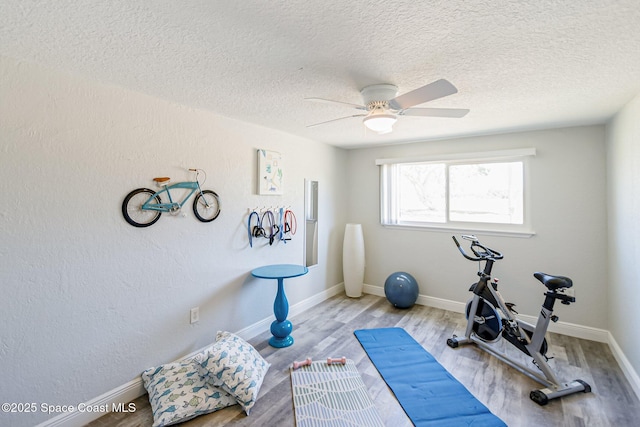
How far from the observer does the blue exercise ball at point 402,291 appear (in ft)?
12.0

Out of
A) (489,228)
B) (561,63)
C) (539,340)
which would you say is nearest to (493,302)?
(539,340)

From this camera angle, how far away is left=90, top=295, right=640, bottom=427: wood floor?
1850 mm

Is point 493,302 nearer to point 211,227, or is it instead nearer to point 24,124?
point 211,227

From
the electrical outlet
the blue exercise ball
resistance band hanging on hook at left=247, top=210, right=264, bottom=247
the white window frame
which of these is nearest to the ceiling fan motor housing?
resistance band hanging on hook at left=247, top=210, right=264, bottom=247

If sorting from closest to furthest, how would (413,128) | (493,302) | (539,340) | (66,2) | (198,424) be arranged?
(66,2) < (198,424) < (539,340) < (493,302) < (413,128)

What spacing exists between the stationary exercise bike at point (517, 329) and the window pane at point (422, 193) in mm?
1294

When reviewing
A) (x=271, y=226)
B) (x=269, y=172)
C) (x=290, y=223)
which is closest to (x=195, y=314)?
(x=271, y=226)

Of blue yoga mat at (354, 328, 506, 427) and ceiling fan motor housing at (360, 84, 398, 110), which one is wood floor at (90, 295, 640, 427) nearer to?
blue yoga mat at (354, 328, 506, 427)

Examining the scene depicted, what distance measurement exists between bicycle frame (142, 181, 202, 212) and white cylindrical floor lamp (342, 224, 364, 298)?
2310mm

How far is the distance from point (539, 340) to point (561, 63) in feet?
6.40

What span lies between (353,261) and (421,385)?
2060mm

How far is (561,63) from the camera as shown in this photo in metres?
1.65

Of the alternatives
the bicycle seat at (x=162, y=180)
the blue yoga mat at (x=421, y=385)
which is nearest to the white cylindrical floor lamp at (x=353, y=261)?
the blue yoga mat at (x=421, y=385)

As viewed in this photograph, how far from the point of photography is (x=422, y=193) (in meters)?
4.04
